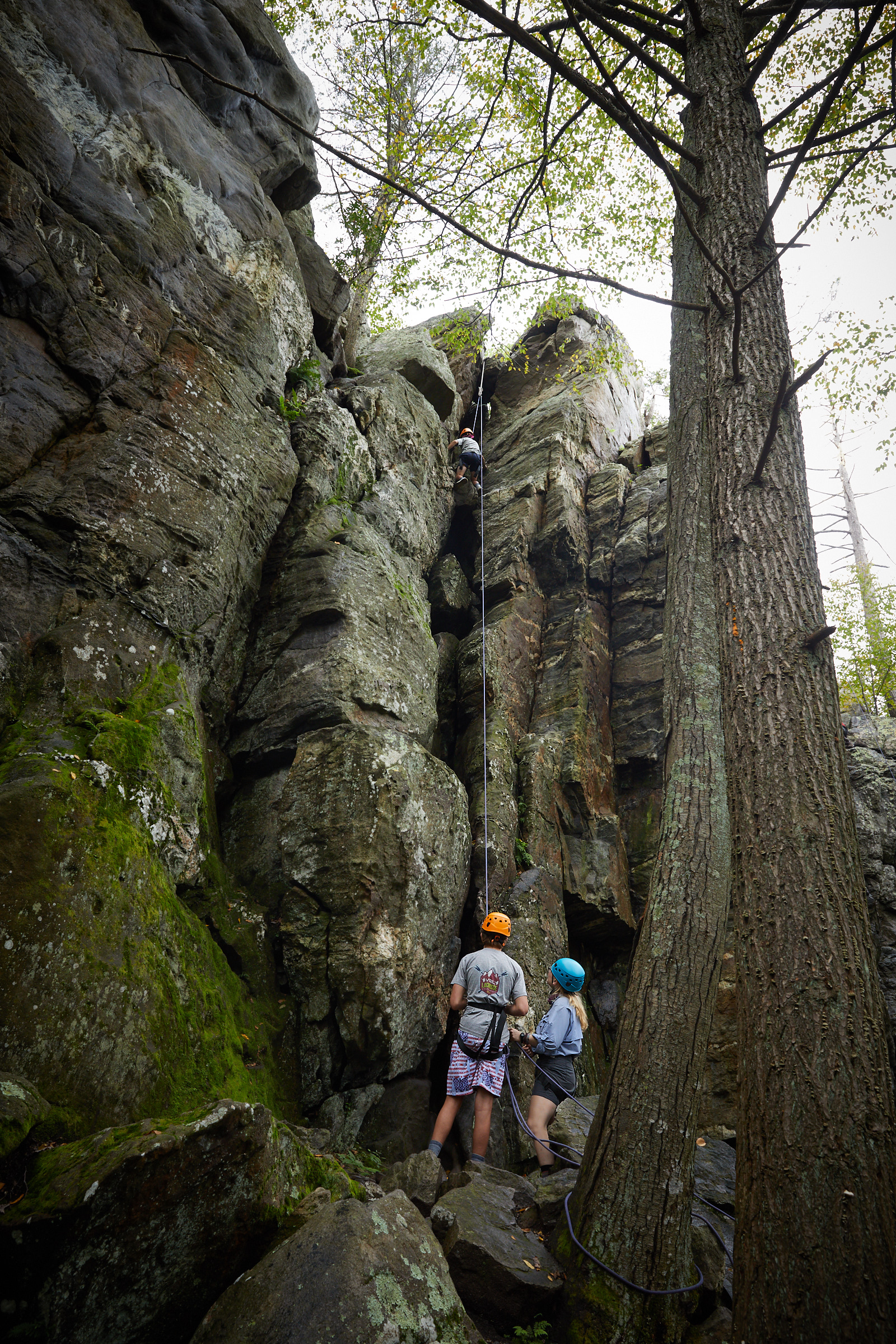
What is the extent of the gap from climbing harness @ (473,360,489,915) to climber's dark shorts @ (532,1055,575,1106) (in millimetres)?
1711

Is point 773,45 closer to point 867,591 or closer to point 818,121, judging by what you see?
point 818,121

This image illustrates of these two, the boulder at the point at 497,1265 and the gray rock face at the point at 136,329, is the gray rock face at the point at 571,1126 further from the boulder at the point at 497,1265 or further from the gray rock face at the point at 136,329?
the gray rock face at the point at 136,329

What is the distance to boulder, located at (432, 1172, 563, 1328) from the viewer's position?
145 inches

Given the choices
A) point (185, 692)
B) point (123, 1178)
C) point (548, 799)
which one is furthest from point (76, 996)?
point (548, 799)

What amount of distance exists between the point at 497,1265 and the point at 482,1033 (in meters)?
2.51

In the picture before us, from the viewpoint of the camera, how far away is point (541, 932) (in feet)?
26.7

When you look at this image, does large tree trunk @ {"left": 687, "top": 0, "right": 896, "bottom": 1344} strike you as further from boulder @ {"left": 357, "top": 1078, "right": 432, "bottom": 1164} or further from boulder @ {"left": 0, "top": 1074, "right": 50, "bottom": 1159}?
boulder @ {"left": 357, "top": 1078, "right": 432, "bottom": 1164}

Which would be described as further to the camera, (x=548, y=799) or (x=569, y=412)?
(x=569, y=412)

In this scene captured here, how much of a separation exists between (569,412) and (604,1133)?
14467mm

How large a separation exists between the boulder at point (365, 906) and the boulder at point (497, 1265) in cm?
213

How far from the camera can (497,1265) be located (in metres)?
3.77

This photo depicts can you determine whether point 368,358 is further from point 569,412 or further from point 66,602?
point 66,602

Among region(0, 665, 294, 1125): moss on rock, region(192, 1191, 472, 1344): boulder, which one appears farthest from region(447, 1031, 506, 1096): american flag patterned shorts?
region(192, 1191, 472, 1344): boulder

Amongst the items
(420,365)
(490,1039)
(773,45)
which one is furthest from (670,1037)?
(420,365)
